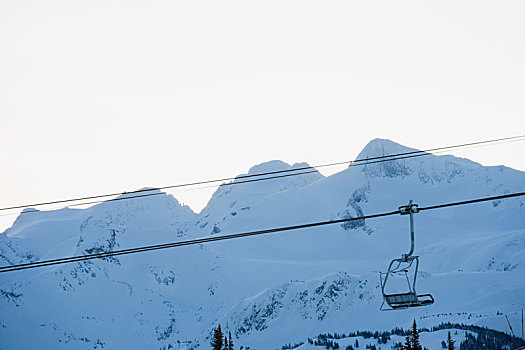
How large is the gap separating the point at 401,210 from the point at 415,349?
137 feet

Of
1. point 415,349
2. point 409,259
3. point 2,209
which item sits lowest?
point 415,349

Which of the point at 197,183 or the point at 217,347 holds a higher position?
the point at 197,183

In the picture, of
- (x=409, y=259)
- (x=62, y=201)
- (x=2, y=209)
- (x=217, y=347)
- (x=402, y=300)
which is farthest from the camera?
(x=217, y=347)

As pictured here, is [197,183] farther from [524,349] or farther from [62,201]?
[524,349]

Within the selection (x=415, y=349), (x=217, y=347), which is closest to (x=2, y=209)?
(x=217, y=347)

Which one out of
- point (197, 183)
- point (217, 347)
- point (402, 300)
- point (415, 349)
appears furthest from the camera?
point (415, 349)

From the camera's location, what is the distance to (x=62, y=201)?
78.2ft

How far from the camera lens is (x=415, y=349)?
55188mm

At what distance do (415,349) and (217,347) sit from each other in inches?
496

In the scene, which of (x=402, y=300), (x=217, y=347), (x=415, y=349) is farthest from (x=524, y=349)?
(x=415, y=349)

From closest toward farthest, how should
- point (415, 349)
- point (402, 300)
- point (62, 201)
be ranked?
1. point (402, 300)
2. point (62, 201)
3. point (415, 349)

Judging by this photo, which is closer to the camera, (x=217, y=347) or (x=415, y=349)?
(x=217, y=347)

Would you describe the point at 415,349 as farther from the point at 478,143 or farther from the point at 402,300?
the point at 402,300

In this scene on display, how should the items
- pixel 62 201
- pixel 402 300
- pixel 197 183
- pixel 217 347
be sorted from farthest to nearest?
pixel 217 347
pixel 62 201
pixel 197 183
pixel 402 300
